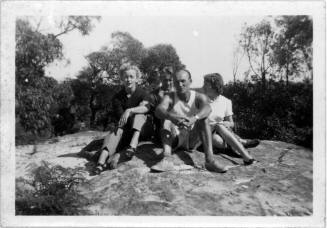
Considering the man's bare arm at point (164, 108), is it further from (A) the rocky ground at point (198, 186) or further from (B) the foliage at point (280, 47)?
(B) the foliage at point (280, 47)

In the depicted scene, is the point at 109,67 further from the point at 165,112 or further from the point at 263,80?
the point at 263,80

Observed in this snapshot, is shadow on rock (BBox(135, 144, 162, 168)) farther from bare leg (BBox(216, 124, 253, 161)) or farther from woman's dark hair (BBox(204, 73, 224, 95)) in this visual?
woman's dark hair (BBox(204, 73, 224, 95))

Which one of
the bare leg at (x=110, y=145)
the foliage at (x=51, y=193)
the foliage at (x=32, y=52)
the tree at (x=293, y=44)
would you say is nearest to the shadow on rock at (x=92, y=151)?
the bare leg at (x=110, y=145)

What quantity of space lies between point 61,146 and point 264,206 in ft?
11.9

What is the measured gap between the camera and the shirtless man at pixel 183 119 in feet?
19.0

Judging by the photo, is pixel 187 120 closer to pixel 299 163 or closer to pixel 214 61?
pixel 214 61

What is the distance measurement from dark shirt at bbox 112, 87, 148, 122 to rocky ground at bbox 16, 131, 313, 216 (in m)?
0.66

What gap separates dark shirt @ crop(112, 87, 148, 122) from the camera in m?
6.39

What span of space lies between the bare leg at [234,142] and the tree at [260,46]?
140 cm

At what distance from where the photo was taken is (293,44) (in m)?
6.61

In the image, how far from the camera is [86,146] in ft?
21.8

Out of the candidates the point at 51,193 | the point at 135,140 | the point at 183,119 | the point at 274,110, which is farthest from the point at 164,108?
the point at 274,110

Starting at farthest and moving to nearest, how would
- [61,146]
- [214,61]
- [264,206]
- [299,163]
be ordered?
[61,146], [214,61], [299,163], [264,206]

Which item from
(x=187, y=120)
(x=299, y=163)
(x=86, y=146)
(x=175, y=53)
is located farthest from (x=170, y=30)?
(x=299, y=163)
